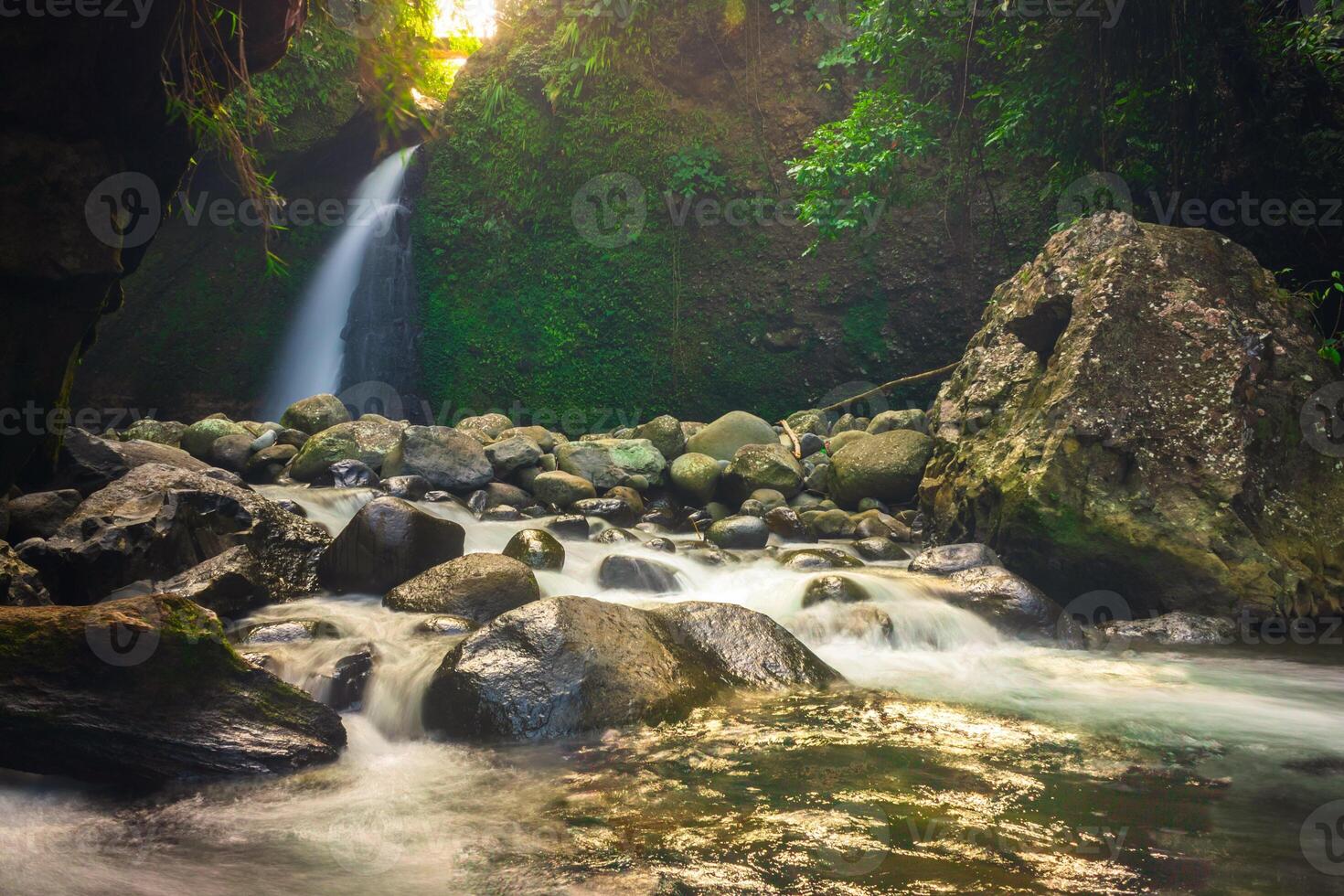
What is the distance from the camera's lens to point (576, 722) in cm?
→ 362

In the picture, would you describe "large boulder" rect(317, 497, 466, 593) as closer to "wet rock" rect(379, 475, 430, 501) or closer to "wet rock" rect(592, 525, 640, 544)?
"wet rock" rect(592, 525, 640, 544)

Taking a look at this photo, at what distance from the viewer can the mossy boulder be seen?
872cm

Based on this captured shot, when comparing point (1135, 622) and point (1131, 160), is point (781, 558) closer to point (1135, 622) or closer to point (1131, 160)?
point (1135, 622)

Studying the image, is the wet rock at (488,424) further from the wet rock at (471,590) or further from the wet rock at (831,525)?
the wet rock at (471,590)

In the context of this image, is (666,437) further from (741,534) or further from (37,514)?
(37,514)

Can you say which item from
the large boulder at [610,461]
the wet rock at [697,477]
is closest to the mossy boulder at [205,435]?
the large boulder at [610,461]

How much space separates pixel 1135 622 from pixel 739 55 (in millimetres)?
10182

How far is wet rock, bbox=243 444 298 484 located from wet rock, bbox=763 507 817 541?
15.5 feet

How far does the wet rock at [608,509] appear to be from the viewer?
27.3 ft

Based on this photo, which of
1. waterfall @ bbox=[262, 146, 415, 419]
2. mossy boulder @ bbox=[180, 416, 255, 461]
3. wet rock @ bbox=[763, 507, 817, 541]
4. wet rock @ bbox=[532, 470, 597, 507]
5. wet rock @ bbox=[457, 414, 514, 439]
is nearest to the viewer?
wet rock @ bbox=[763, 507, 817, 541]

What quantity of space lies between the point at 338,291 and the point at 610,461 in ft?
21.0

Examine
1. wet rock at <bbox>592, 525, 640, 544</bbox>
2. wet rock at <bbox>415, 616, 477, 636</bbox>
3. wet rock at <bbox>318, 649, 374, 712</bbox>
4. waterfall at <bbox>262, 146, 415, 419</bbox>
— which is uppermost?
waterfall at <bbox>262, 146, 415, 419</bbox>

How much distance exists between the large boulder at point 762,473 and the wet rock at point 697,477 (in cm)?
14

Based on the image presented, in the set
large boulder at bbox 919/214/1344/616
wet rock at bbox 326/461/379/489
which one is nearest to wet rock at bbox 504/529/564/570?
wet rock at bbox 326/461/379/489
